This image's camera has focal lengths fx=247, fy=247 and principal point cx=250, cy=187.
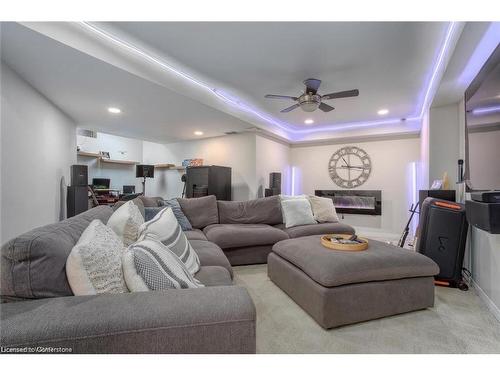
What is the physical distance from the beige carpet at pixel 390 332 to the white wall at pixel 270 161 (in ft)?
11.1

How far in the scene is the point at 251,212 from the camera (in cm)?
369

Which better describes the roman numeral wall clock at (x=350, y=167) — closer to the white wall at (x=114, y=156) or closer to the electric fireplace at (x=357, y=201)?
the electric fireplace at (x=357, y=201)

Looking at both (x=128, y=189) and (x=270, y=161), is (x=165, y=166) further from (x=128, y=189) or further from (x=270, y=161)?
(x=270, y=161)

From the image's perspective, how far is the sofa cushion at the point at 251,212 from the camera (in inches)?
142

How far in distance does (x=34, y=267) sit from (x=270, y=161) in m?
4.97

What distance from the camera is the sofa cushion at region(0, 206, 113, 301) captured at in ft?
2.65

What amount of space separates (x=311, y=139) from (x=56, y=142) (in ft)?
16.2

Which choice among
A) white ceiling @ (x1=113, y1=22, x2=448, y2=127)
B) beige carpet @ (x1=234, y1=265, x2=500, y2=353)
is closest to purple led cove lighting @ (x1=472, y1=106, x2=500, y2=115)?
white ceiling @ (x1=113, y1=22, x2=448, y2=127)

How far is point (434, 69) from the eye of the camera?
287 cm

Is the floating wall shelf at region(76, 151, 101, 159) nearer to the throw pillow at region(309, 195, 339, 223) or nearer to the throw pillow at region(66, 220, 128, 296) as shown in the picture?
the throw pillow at region(309, 195, 339, 223)

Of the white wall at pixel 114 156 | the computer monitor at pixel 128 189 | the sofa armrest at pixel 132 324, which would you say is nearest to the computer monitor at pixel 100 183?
the white wall at pixel 114 156

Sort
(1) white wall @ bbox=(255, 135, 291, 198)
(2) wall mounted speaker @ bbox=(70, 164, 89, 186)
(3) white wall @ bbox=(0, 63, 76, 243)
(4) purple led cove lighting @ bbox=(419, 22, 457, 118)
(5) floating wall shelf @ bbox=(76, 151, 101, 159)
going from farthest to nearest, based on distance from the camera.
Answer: (5) floating wall shelf @ bbox=(76, 151, 101, 159), (1) white wall @ bbox=(255, 135, 291, 198), (2) wall mounted speaker @ bbox=(70, 164, 89, 186), (3) white wall @ bbox=(0, 63, 76, 243), (4) purple led cove lighting @ bbox=(419, 22, 457, 118)

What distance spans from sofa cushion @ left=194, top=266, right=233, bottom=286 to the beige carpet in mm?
430
